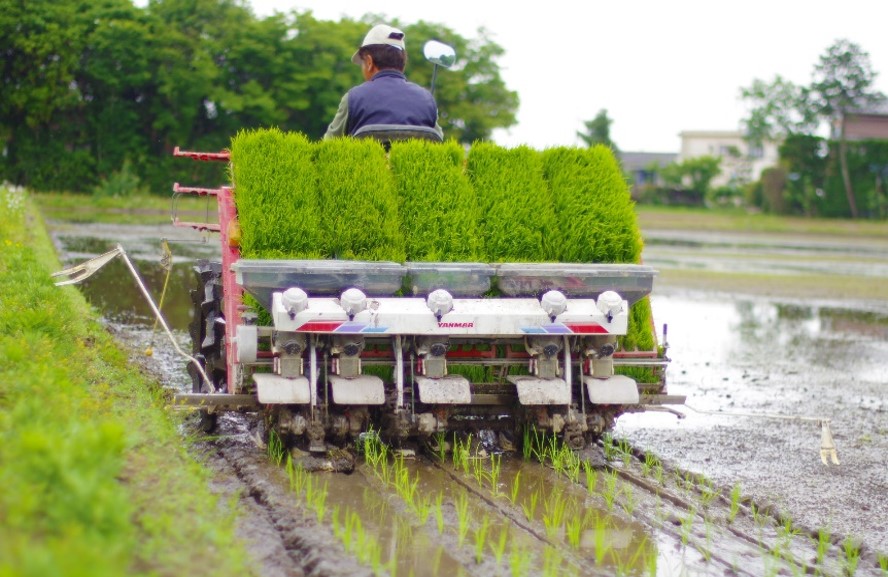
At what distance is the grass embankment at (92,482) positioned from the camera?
11.5 feet

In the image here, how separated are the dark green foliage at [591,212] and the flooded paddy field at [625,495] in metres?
1.15

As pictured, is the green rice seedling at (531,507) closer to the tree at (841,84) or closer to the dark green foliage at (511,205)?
the dark green foliage at (511,205)

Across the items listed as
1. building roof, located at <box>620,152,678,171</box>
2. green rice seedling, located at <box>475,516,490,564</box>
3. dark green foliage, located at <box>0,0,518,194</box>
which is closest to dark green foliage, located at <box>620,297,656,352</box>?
green rice seedling, located at <box>475,516,490,564</box>

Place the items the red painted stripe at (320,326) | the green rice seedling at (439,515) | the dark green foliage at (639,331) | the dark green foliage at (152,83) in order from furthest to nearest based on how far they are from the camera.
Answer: the dark green foliage at (152,83)
the dark green foliage at (639,331)
the red painted stripe at (320,326)
the green rice seedling at (439,515)

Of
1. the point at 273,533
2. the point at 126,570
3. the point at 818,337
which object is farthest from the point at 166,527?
the point at 818,337

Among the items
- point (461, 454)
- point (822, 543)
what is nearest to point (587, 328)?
point (461, 454)

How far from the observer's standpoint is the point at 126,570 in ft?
12.1

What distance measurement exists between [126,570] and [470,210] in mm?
4065

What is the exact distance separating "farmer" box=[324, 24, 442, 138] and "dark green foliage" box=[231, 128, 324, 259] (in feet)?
2.98

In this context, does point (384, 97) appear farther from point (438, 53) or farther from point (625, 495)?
point (625, 495)

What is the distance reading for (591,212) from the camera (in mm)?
7367

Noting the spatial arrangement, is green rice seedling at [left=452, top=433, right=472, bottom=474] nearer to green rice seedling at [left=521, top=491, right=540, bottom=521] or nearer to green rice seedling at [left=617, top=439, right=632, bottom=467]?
green rice seedling at [left=521, top=491, right=540, bottom=521]

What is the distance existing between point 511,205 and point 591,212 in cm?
51

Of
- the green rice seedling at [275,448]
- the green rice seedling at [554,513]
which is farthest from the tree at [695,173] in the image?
the green rice seedling at [554,513]
